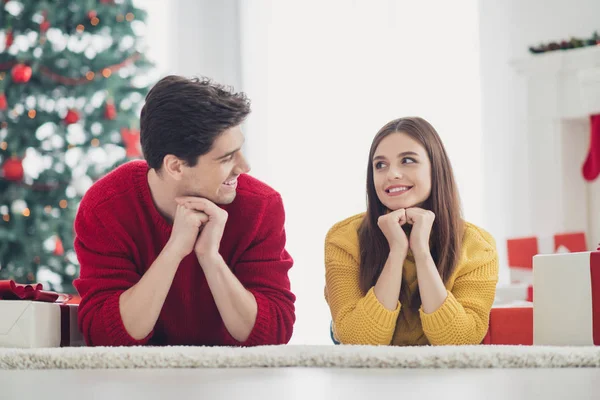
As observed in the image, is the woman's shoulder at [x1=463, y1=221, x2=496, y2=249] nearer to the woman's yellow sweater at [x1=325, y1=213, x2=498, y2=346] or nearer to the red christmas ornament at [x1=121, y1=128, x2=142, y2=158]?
the woman's yellow sweater at [x1=325, y1=213, x2=498, y2=346]

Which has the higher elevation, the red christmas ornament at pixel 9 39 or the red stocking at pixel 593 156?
the red christmas ornament at pixel 9 39

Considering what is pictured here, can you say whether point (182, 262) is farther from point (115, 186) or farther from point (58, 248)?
point (58, 248)

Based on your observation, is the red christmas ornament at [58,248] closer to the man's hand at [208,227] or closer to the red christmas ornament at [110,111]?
the red christmas ornament at [110,111]

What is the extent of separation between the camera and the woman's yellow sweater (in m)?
1.70

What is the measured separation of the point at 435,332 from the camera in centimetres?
169

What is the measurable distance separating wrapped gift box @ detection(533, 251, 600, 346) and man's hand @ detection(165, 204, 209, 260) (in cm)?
72

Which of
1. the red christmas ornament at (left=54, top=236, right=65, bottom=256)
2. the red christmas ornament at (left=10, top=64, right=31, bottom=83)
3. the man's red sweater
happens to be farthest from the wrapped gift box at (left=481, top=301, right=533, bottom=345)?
the red christmas ornament at (left=10, top=64, right=31, bottom=83)

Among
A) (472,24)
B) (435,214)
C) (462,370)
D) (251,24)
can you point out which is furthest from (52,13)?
(462,370)

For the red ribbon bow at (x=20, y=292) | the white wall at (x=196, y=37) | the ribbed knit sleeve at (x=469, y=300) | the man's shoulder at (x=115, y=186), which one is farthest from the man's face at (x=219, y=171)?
the white wall at (x=196, y=37)

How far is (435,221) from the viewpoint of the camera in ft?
6.11

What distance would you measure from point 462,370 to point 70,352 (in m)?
0.67

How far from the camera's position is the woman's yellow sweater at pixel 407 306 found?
5.58 ft

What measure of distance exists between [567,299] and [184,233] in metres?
0.80

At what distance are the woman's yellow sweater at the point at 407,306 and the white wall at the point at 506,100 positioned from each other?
2550 millimetres
